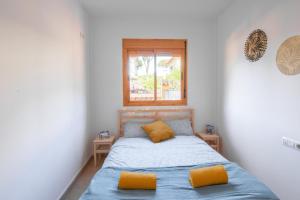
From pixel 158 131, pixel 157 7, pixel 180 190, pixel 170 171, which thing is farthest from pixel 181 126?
pixel 157 7

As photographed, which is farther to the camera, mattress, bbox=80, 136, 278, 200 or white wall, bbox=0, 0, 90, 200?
mattress, bbox=80, 136, 278, 200

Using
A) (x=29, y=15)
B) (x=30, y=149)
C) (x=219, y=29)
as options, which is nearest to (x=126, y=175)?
(x=30, y=149)

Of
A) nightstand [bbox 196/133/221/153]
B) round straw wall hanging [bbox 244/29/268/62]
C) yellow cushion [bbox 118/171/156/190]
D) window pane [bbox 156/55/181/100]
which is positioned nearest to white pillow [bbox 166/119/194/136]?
nightstand [bbox 196/133/221/153]

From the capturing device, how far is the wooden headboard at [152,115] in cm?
379

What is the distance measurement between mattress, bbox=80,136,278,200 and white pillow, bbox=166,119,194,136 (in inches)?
15.5

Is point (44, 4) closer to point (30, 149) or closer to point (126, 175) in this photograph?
point (30, 149)

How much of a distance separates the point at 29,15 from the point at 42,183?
158 centimetres

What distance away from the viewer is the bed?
1634mm

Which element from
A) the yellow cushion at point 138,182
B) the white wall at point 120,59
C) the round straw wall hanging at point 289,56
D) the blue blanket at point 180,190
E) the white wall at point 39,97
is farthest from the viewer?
the white wall at point 120,59

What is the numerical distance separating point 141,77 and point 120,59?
525 millimetres

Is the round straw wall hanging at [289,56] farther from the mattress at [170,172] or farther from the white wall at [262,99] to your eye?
the mattress at [170,172]

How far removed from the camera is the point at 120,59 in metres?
3.76

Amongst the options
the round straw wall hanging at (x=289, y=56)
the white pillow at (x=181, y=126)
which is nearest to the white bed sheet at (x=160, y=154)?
the white pillow at (x=181, y=126)

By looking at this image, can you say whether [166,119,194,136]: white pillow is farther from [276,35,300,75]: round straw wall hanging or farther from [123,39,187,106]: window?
[276,35,300,75]: round straw wall hanging
